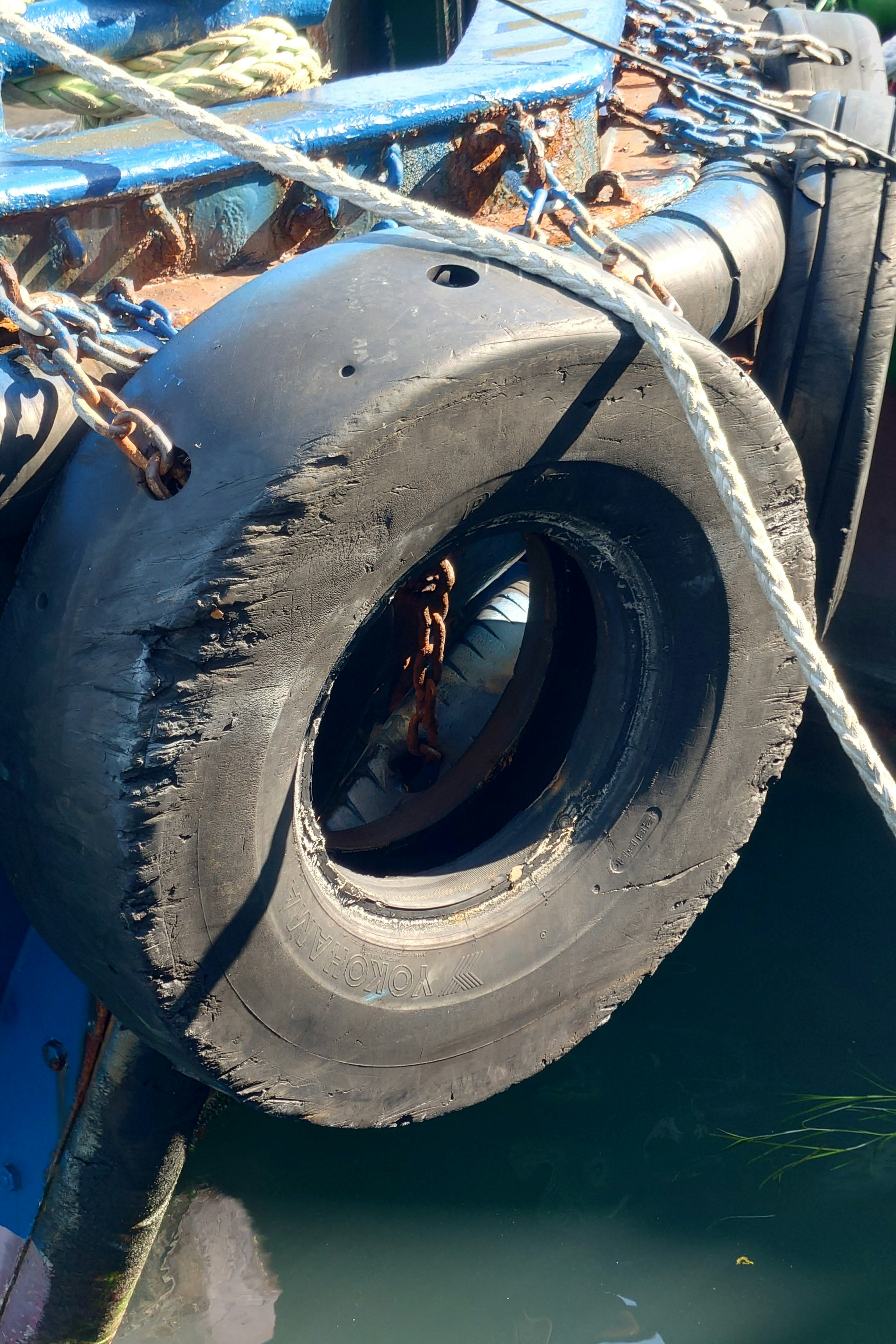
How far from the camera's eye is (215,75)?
209cm

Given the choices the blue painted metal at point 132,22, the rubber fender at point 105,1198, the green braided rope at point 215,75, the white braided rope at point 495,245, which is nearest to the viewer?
the white braided rope at point 495,245

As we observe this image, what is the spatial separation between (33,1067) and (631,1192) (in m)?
0.95

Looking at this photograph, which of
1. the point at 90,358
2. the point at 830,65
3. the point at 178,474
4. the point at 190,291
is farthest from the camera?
the point at 830,65

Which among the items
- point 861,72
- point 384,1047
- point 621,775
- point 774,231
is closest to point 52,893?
point 384,1047

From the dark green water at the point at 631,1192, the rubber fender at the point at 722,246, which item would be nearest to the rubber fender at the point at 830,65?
the rubber fender at the point at 722,246

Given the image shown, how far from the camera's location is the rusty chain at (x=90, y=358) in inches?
47.8

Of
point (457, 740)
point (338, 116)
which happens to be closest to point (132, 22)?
point (338, 116)

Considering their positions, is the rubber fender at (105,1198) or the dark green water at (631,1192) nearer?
the rubber fender at (105,1198)

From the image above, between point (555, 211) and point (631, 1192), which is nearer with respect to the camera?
point (555, 211)

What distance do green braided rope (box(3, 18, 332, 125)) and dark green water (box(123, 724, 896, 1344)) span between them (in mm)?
1706

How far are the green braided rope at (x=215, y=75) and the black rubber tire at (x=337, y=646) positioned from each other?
0.89 m

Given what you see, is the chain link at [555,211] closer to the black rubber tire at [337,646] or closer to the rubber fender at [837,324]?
the black rubber tire at [337,646]

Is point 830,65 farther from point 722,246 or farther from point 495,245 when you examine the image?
point 495,245

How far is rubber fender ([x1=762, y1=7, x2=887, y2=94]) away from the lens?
2.53m
